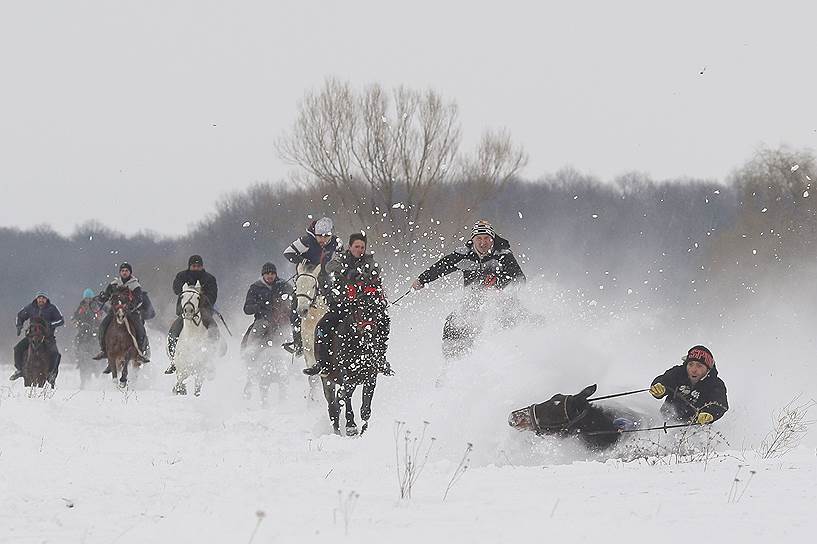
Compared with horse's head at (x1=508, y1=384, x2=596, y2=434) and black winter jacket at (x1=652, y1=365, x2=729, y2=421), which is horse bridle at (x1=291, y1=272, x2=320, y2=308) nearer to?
horse's head at (x1=508, y1=384, x2=596, y2=434)

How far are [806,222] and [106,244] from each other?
263ft

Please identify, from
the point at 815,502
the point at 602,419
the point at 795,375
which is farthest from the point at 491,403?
the point at 795,375

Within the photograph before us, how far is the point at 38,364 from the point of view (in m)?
16.6

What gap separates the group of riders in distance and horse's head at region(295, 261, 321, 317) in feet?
0.04

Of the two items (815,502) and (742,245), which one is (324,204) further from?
(815,502)

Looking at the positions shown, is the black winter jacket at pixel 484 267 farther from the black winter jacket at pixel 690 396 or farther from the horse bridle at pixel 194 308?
the horse bridle at pixel 194 308

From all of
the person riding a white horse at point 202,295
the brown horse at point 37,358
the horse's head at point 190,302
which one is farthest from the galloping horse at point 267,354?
the brown horse at point 37,358

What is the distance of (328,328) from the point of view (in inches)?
420

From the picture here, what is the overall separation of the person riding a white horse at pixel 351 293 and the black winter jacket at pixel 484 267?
3.65 feet

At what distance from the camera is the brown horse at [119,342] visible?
1599cm

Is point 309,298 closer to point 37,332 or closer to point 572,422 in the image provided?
point 572,422

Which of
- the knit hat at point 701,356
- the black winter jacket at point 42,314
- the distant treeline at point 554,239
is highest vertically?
the distant treeline at point 554,239

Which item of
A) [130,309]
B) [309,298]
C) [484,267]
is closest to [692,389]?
[484,267]

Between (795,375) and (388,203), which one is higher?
(388,203)
